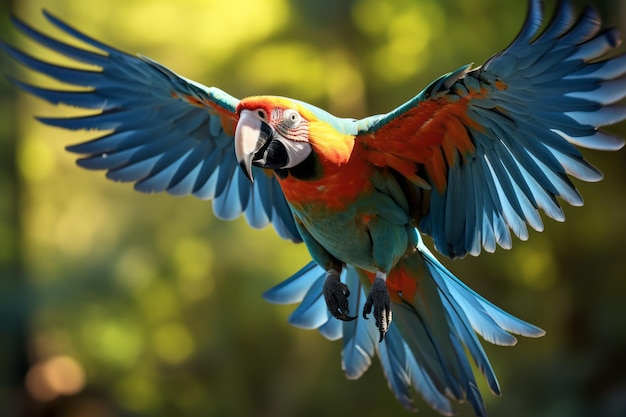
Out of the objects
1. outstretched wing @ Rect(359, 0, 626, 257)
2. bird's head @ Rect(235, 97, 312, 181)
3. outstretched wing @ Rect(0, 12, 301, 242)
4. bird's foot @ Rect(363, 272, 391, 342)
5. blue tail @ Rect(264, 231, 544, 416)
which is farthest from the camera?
outstretched wing @ Rect(0, 12, 301, 242)

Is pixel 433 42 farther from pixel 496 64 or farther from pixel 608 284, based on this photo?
pixel 496 64

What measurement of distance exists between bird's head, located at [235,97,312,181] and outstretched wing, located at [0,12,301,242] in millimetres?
465

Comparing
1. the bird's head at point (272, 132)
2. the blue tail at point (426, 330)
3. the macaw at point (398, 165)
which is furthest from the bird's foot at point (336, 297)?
the bird's head at point (272, 132)

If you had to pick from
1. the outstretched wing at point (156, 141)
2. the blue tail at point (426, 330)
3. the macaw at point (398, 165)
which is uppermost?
the outstretched wing at point (156, 141)

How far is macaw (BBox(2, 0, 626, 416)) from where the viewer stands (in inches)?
53.1

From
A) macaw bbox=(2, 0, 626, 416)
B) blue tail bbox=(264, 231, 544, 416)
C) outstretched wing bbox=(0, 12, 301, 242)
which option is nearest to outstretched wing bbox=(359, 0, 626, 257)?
macaw bbox=(2, 0, 626, 416)

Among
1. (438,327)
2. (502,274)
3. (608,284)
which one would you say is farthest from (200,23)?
(438,327)

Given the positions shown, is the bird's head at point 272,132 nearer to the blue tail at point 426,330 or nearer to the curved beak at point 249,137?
the curved beak at point 249,137

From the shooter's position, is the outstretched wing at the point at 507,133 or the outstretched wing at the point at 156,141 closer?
the outstretched wing at the point at 507,133

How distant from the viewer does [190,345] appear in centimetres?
400

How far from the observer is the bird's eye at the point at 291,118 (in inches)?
55.8

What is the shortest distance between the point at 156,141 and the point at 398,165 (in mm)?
705

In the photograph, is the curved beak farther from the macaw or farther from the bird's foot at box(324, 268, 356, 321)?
the bird's foot at box(324, 268, 356, 321)

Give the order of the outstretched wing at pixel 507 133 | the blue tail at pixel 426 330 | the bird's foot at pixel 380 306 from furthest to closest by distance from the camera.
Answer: the blue tail at pixel 426 330 < the bird's foot at pixel 380 306 < the outstretched wing at pixel 507 133
